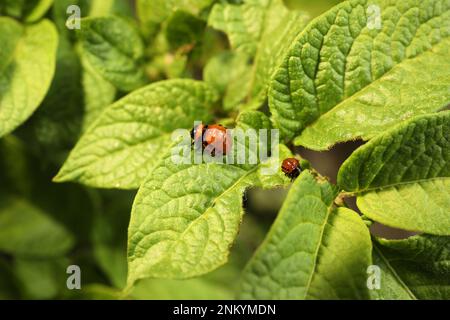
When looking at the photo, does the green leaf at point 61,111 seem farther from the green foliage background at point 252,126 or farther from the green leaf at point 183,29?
the green leaf at point 183,29

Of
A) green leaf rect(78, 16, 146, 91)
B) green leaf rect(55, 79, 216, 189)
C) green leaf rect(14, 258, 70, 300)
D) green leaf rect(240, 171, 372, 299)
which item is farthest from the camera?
green leaf rect(14, 258, 70, 300)

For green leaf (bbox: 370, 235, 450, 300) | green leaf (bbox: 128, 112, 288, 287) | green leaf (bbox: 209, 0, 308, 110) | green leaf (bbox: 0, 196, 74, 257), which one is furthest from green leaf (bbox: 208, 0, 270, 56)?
green leaf (bbox: 0, 196, 74, 257)

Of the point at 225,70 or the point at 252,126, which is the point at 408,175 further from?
the point at 225,70

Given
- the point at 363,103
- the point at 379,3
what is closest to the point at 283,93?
the point at 363,103

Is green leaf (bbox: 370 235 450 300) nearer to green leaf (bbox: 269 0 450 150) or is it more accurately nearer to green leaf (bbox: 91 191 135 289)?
green leaf (bbox: 269 0 450 150)

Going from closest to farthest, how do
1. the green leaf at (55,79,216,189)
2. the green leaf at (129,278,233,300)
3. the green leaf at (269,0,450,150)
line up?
the green leaf at (269,0,450,150) < the green leaf at (55,79,216,189) < the green leaf at (129,278,233,300)

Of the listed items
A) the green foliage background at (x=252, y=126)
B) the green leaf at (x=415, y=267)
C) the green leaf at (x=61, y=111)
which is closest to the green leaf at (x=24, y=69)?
the green foliage background at (x=252, y=126)

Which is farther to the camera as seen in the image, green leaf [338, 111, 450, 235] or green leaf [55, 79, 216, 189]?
green leaf [55, 79, 216, 189]
